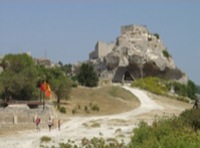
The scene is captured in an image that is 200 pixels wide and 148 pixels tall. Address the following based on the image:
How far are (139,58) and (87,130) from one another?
4403 cm

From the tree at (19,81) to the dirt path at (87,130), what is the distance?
8.36 meters

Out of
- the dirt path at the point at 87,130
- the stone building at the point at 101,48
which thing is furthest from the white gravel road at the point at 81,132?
the stone building at the point at 101,48

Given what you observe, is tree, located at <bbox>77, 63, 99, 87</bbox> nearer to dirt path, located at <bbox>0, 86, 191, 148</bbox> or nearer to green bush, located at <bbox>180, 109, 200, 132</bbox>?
dirt path, located at <bbox>0, 86, 191, 148</bbox>

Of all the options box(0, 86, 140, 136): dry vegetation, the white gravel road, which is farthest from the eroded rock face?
the white gravel road

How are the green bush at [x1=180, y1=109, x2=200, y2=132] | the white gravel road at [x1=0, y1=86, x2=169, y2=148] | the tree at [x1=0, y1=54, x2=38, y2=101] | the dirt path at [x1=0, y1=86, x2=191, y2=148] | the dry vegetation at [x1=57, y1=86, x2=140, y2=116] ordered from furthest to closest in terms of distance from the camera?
the dry vegetation at [x1=57, y1=86, x2=140, y2=116]
the tree at [x1=0, y1=54, x2=38, y2=101]
the dirt path at [x1=0, y1=86, x2=191, y2=148]
the white gravel road at [x1=0, y1=86, x2=169, y2=148]
the green bush at [x1=180, y1=109, x2=200, y2=132]

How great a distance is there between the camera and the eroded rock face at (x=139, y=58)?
271ft

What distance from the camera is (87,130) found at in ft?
129

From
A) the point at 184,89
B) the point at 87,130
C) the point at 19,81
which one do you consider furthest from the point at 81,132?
the point at 184,89

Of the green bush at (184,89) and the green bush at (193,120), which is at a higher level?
the green bush at (184,89)

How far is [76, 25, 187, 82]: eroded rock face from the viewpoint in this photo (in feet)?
271

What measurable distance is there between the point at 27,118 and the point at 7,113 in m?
1.85

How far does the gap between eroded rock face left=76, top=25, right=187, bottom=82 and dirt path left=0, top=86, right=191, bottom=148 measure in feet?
89.3

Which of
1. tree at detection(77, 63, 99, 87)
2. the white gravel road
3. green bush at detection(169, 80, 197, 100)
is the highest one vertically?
tree at detection(77, 63, 99, 87)

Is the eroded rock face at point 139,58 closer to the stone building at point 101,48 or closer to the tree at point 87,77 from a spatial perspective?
the tree at point 87,77
